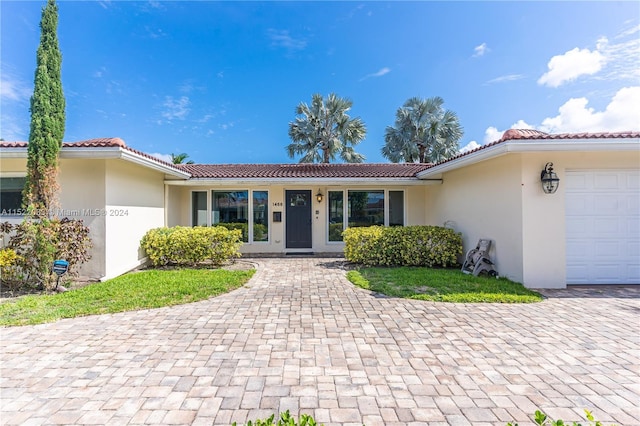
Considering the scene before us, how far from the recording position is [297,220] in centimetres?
1159

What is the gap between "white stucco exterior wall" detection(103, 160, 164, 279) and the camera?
282 inches

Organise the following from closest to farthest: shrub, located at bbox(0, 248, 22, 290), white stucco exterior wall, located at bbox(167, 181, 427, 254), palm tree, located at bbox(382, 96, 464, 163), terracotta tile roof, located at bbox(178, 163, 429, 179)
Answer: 1. shrub, located at bbox(0, 248, 22, 290)
2. terracotta tile roof, located at bbox(178, 163, 429, 179)
3. white stucco exterior wall, located at bbox(167, 181, 427, 254)
4. palm tree, located at bbox(382, 96, 464, 163)

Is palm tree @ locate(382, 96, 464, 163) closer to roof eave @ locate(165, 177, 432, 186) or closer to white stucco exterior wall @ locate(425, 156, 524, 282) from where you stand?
white stucco exterior wall @ locate(425, 156, 524, 282)

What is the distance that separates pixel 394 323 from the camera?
14.5 ft

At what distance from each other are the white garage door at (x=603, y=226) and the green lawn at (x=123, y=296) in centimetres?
796

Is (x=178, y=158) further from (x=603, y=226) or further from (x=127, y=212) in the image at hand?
(x=603, y=226)

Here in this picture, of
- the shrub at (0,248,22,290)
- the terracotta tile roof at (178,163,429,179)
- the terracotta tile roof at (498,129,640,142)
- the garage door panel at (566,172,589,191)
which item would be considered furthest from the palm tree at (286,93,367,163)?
the shrub at (0,248,22,290)

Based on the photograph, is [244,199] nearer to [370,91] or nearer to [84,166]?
[84,166]

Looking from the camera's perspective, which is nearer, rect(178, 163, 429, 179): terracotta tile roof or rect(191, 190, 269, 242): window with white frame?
rect(178, 163, 429, 179): terracotta tile roof

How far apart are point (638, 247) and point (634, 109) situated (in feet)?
12.6

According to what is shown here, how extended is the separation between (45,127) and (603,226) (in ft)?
42.5

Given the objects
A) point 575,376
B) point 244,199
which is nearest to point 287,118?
point 244,199

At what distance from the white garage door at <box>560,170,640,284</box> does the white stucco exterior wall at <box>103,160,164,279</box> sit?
11.0 meters

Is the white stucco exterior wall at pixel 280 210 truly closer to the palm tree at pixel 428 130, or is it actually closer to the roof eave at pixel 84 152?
the roof eave at pixel 84 152
